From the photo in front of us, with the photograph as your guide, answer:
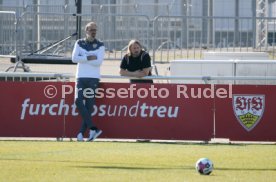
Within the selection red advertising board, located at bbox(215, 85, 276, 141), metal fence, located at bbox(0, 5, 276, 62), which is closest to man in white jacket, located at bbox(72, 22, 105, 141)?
red advertising board, located at bbox(215, 85, 276, 141)

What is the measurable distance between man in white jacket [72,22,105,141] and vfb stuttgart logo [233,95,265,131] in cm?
250

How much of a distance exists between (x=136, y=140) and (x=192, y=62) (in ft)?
10.7

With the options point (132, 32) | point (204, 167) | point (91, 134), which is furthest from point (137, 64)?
point (204, 167)

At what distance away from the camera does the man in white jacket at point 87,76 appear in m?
16.8

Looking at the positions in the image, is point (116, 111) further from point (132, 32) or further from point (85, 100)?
point (132, 32)

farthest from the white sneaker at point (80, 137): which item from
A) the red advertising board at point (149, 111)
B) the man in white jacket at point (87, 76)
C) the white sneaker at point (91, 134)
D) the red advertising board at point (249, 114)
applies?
the red advertising board at point (249, 114)

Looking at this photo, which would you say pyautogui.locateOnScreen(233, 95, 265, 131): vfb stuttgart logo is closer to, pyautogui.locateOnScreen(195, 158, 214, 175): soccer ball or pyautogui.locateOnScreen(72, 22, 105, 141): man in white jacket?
pyautogui.locateOnScreen(72, 22, 105, 141): man in white jacket

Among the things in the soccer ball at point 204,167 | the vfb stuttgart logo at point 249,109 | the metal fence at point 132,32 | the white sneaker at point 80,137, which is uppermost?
the metal fence at point 132,32

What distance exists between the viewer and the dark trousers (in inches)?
659

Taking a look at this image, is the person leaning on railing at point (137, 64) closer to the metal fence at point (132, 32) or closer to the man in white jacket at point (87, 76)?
the man in white jacket at point (87, 76)

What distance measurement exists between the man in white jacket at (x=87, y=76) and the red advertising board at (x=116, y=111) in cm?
35

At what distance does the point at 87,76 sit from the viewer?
16.9 m

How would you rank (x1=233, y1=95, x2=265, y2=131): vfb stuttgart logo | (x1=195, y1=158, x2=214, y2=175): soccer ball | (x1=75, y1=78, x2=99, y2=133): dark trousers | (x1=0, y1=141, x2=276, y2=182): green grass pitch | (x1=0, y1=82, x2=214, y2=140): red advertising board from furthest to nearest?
(x1=0, y1=82, x2=214, y2=140): red advertising board
(x1=233, y1=95, x2=265, y2=131): vfb stuttgart logo
(x1=75, y1=78, x2=99, y2=133): dark trousers
(x1=195, y1=158, x2=214, y2=175): soccer ball
(x1=0, y1=141, x2=276, y2=182): green grass pitch

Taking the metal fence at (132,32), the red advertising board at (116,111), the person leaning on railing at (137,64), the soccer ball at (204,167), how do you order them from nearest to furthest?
the soccer ball at (204,167)
the red advertising board at (116,111)
the person leaning on railing at (137,64)
the metal fence at (132,32)
